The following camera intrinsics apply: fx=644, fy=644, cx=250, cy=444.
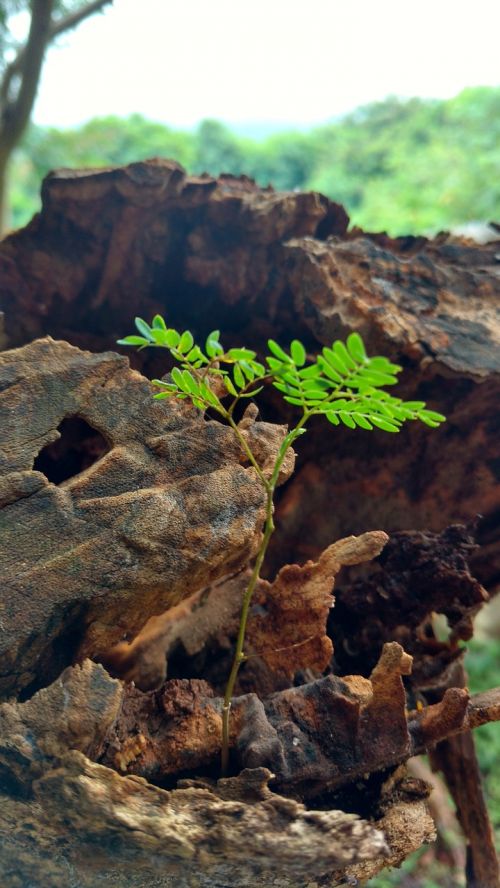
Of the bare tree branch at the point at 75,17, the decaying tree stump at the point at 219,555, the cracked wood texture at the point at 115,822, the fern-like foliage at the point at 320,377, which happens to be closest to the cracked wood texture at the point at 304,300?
the decaying tree stump at the point at 219,555

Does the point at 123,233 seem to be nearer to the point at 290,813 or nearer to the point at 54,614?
the point at 54,614

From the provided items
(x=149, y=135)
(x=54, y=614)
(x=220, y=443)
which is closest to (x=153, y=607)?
(x=54, y=614)

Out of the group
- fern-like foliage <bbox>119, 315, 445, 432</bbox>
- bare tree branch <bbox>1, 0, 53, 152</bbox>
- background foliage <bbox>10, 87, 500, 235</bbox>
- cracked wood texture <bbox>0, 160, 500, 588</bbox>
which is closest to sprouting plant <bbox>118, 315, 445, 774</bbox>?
fern-like foliage <bbox>119, 315, 445, 432</bbox>

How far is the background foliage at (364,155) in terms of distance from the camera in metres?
7.19

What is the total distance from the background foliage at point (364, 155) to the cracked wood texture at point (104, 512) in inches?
214

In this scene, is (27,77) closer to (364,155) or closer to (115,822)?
(115,822)

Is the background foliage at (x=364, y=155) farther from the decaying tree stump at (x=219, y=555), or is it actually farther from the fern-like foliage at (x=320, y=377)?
the fern-like foliage at (x=320, y=377)

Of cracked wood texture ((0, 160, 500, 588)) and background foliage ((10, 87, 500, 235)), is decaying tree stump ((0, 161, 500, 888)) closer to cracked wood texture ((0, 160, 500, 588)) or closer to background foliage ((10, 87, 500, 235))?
cracked wood texture ((0, 160, 500, 588))

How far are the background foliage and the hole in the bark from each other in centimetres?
506

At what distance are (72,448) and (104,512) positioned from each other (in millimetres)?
592

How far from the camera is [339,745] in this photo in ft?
3.44

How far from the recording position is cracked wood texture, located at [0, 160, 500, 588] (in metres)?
1.52

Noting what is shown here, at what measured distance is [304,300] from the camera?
1549mm

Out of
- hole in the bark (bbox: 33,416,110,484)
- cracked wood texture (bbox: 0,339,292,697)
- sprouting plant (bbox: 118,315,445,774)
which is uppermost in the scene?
sprouting plant (bbox: 118,315,445,774)
